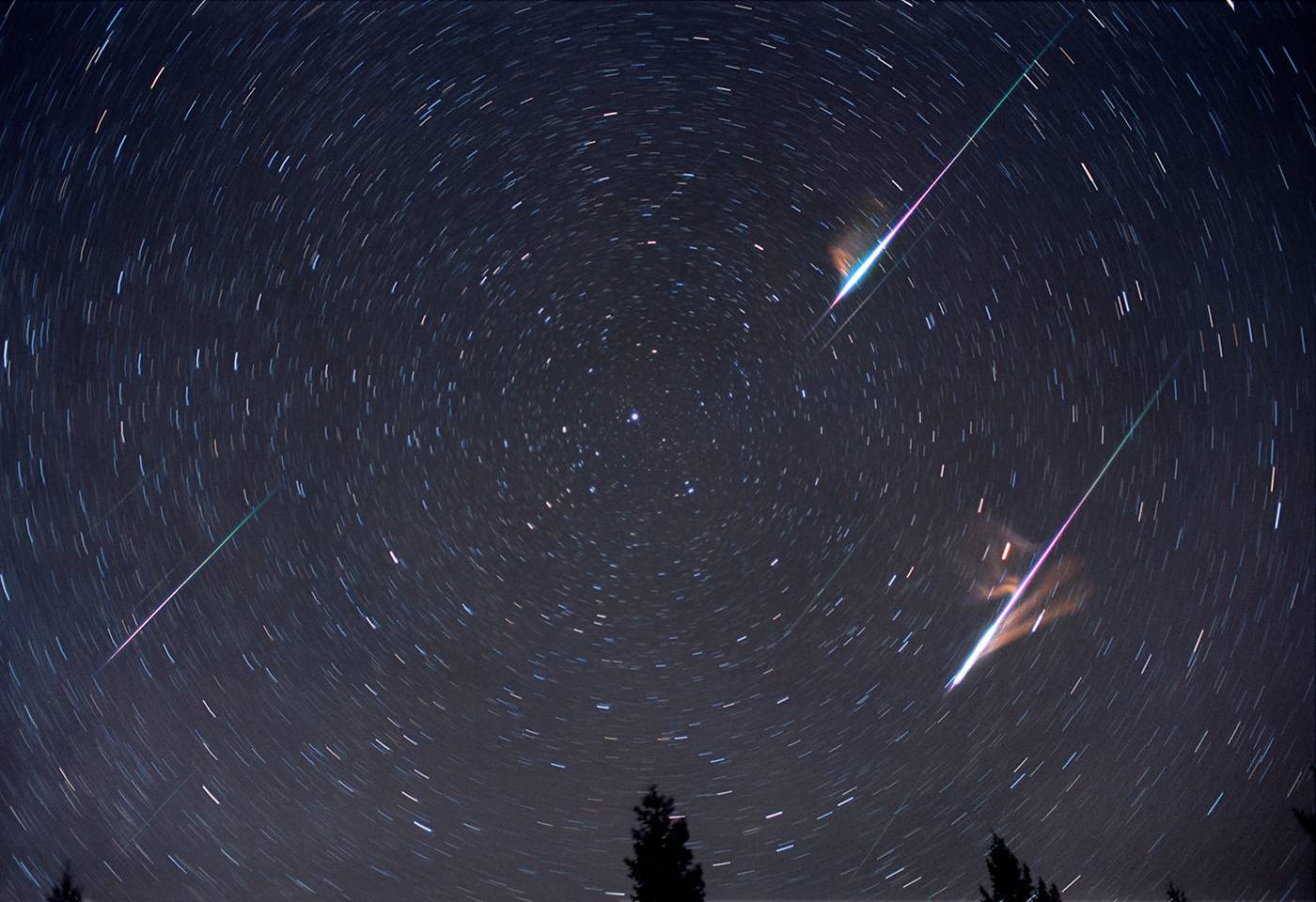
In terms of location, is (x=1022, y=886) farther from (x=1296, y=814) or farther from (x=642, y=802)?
(x=642, y=802)

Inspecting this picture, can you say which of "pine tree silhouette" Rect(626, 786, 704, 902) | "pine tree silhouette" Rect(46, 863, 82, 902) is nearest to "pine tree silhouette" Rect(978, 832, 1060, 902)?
"pine tree silhouette" Rect(626, 786, 704, 902)

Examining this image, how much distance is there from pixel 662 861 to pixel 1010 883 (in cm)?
1118

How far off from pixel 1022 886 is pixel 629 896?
38.3 ft

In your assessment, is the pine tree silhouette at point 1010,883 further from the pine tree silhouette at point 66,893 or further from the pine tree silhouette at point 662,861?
the pine tree silhouette at point 66,893

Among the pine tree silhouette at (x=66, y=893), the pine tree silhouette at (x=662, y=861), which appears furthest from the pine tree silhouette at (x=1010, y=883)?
the pine tree silhouette at (x=66, y=893)

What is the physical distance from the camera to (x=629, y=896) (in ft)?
35.3

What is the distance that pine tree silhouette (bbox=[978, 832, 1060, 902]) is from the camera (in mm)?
16031

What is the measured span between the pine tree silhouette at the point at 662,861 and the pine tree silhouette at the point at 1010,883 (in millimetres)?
10484

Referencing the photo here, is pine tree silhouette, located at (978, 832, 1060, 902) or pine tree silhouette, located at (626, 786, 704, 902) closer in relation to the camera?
pine tree silhouette, located at (626, 786, 704, 902)

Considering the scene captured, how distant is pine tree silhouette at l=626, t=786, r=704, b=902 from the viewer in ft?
34.6

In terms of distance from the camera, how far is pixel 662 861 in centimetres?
1080

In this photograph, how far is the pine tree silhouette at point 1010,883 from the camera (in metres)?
16.0

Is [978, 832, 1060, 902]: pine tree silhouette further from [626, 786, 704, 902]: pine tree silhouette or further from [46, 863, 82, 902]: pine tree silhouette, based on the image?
[46, 863, 82, 902]: pine tree silhouette

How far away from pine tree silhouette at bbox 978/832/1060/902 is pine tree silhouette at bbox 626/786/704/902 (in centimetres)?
1048
